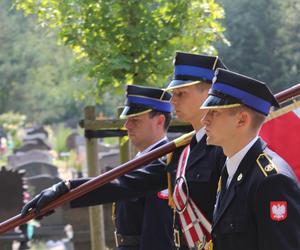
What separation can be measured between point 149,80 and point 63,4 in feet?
3.14

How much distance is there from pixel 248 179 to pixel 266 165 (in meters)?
0.09

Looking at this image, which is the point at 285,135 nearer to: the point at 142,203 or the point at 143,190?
the point at 143,190

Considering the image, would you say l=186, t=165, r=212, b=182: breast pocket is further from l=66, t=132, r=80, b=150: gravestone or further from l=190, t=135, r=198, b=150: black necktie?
l=66, t=132, r=80, b=150: gravestone

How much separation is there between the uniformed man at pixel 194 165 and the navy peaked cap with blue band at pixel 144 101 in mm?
808

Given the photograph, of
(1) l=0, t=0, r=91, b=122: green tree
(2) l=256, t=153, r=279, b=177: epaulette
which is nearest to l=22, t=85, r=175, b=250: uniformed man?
(2) l=256, t=153, r=279, b=177: epaulette

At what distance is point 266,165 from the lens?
3.15 m

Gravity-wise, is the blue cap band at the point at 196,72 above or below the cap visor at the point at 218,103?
above

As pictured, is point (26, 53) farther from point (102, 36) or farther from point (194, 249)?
point (194, 249)

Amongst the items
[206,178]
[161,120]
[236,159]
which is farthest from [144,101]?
[236,159]

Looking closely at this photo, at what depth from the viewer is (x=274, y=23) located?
752 inches

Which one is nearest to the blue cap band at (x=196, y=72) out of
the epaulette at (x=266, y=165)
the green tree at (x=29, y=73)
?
the epaulette at (x=266, y=165)

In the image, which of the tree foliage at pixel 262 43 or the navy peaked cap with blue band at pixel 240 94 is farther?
the tree foliage at pixel 262 43

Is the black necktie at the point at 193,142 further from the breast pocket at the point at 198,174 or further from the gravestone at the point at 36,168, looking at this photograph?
the gravestone at the point at 36,168

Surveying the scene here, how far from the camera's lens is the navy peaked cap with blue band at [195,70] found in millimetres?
4180
